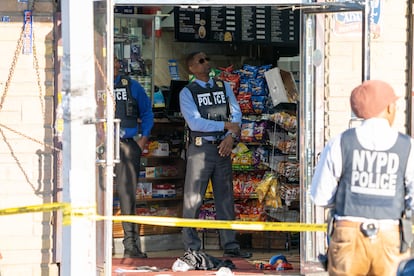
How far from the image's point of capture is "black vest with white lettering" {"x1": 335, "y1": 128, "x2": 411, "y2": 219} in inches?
257

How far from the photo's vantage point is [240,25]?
12406 mm

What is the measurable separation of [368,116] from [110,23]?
2604mm

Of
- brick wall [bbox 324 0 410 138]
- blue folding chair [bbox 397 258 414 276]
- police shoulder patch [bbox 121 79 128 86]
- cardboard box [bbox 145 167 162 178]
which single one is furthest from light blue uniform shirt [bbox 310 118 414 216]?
cardboard box [bbox 145 167 162 178]

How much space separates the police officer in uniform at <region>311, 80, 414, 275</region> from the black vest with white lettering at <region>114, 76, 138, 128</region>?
403 cm

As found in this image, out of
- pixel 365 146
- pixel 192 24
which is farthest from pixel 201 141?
pixel 365 146

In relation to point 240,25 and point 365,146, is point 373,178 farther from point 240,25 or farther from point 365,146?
point 240,25

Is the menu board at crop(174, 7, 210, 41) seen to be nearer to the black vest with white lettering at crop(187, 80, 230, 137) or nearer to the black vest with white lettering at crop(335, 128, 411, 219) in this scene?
the black vest with white lettering at crop(187, 80, 230, 137)

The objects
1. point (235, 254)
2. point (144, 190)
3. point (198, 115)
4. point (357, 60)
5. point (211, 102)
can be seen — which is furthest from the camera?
point (144, 190)

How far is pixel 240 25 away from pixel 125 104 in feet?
8.51

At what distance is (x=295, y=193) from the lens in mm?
11008

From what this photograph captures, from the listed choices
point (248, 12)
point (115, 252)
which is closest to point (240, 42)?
point (248, 12)

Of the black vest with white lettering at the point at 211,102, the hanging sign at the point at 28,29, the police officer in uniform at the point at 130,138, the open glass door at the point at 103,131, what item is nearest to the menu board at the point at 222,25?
the police officer in uniform at the point at 130,138

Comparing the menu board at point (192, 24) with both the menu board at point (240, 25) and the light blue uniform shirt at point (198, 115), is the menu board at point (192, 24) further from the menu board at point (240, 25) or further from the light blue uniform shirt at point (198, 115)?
the light blue uniform shirt at point (198, 115)

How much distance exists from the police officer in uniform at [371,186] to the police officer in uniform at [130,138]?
4.05 m
